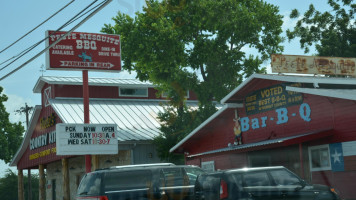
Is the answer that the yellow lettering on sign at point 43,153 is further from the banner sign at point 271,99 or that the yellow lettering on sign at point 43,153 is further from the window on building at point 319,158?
the window on building at point 319,158

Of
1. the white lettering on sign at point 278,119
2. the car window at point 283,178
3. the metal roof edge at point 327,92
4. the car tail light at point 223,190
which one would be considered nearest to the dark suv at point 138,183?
the car tail light at point 223,190

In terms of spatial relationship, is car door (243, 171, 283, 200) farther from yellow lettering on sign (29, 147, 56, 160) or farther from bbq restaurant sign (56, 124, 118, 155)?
yellow lettering on sign (29, 147, 56, 160)

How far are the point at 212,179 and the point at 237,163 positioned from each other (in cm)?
1180

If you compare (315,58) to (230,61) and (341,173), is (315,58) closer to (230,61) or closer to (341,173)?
(341,173)

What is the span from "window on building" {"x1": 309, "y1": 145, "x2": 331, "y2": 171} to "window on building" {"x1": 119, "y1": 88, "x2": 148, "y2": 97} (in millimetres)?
24223

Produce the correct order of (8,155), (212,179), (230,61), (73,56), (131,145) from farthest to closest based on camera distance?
(8,155)
(230,61)
(131,145)
(73,56)
(212,179)

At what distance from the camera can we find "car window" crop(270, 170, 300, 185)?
15227 millimetres

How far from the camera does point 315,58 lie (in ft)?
85.1

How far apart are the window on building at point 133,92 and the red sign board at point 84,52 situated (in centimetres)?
1168

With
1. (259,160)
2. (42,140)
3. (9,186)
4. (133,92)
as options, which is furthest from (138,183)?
(9,186)

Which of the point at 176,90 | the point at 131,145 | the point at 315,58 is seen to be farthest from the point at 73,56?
the point at 315,58

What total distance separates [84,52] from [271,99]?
40.1 feet

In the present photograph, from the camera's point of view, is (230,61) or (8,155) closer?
(230,61)

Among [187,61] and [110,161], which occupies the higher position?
[187,61]
